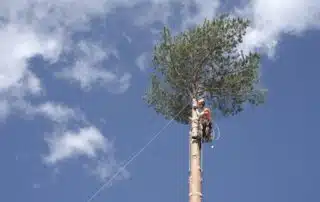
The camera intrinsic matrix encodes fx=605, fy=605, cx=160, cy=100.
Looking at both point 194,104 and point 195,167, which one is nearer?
point 195,167

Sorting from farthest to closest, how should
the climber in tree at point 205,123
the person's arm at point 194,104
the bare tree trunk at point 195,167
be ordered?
the person's arm at point 194,104
the climber in tree at point 205,123
the bare tree trunk at point 195,167

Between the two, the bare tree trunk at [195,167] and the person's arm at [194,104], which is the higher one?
the person's arm at [194,104]

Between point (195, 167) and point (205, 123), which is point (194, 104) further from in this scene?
point (195, 167)

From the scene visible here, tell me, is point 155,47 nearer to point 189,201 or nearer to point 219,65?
point 219,65

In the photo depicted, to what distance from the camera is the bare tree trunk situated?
56.5 ft

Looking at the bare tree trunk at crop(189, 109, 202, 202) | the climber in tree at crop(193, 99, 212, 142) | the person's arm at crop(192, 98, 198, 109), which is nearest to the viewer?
the bare tree trunk at crop(189, 109, 202, 202)

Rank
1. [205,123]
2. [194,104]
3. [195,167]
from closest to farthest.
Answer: [195,167]
[205,123]
[194,104]

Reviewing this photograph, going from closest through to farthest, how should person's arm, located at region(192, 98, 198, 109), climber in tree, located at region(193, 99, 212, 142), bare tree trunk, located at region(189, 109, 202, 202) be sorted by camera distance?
bare tree trunk, located at region(189, 109, 202, 202)
climber in tree, located at region(193, 99, 212, 142)
person's arm, located at region(192, 98, 198, 109)

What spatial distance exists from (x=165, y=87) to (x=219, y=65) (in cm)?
215

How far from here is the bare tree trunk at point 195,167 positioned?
678 inches

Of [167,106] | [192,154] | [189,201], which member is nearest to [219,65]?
[167,106]

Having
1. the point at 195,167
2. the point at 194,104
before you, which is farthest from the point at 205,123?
the point at 195,167

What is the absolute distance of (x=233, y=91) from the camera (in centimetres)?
2081

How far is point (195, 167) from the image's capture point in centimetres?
1791
